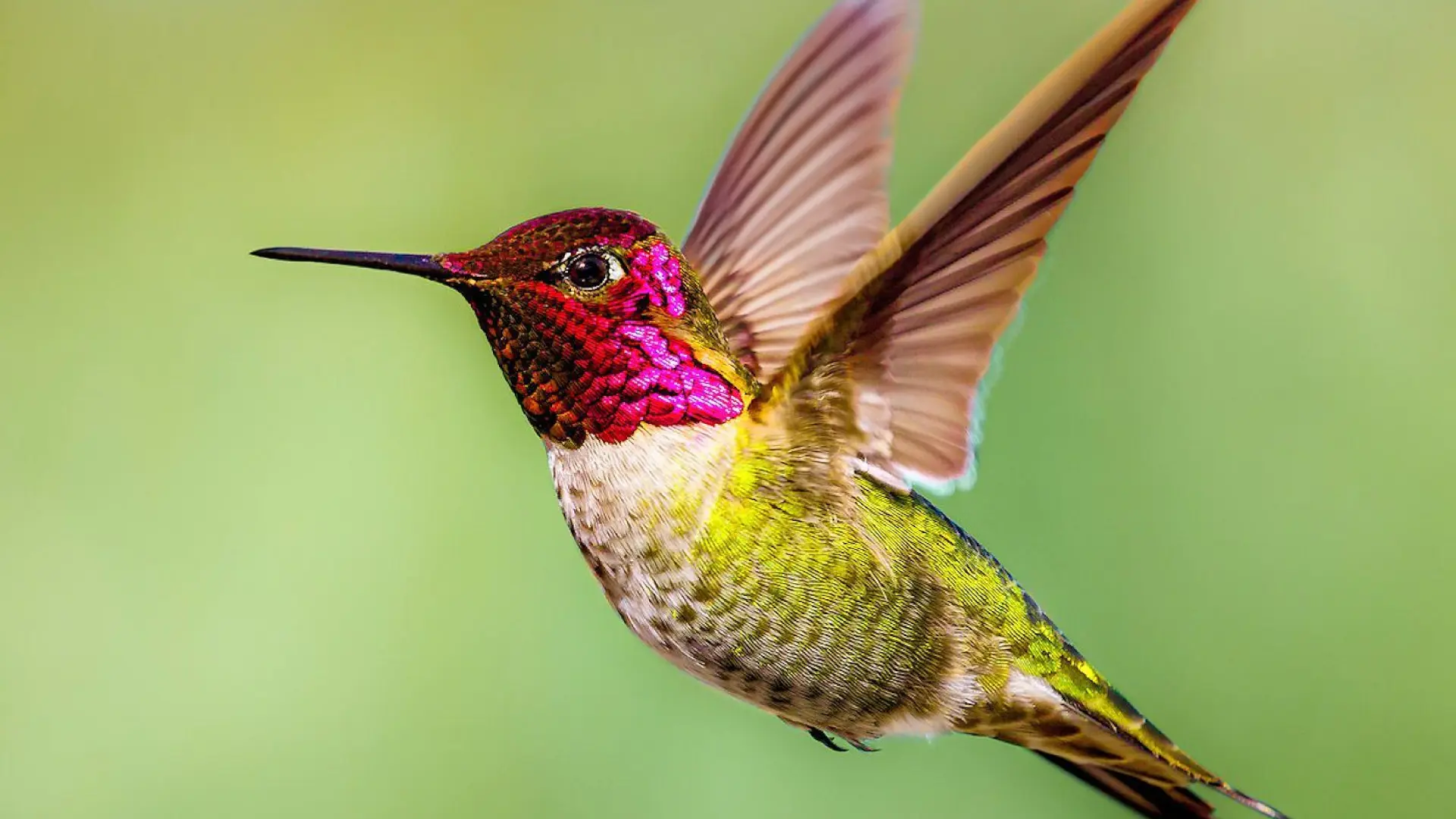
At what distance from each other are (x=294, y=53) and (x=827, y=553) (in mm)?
942

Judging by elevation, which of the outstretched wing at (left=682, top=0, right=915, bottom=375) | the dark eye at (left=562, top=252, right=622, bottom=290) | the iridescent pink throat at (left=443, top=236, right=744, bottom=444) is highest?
the outstretched wing at (left=682, top=0, right=915, bottom=375)

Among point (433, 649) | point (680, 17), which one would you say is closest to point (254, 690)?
point (433, 649)

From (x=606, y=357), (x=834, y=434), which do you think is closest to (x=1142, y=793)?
(x=834, y=434)

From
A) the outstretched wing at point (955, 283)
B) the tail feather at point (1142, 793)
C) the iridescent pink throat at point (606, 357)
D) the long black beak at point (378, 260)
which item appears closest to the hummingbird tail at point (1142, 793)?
the tail feather at point (1142, 793)

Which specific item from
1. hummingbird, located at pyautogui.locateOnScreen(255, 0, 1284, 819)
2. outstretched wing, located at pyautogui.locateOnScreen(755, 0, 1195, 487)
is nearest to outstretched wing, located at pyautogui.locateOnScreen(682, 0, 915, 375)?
hummingbird, located at pyautogui.locateOnScreen(255, 0, 1284, 819)

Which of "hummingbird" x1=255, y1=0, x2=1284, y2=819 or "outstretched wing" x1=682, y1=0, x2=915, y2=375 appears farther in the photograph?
"outstretched wing" x1=682, y1=0, x2=915, y2=375

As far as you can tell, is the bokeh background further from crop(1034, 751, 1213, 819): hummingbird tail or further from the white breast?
the white breast

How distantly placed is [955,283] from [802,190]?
0.71 ft

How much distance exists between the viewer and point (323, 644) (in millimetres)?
1148

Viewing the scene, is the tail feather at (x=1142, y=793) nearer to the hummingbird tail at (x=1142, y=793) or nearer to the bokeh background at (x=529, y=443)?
the hummingbird tail at (x=1142, y=793)

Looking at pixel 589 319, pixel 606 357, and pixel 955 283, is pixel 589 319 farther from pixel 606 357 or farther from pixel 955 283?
pixel 955 283

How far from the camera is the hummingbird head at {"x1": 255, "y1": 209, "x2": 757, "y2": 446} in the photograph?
0.60 metres

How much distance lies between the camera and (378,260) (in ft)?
1.91

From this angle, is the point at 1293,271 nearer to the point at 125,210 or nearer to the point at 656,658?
the point at 656,658
